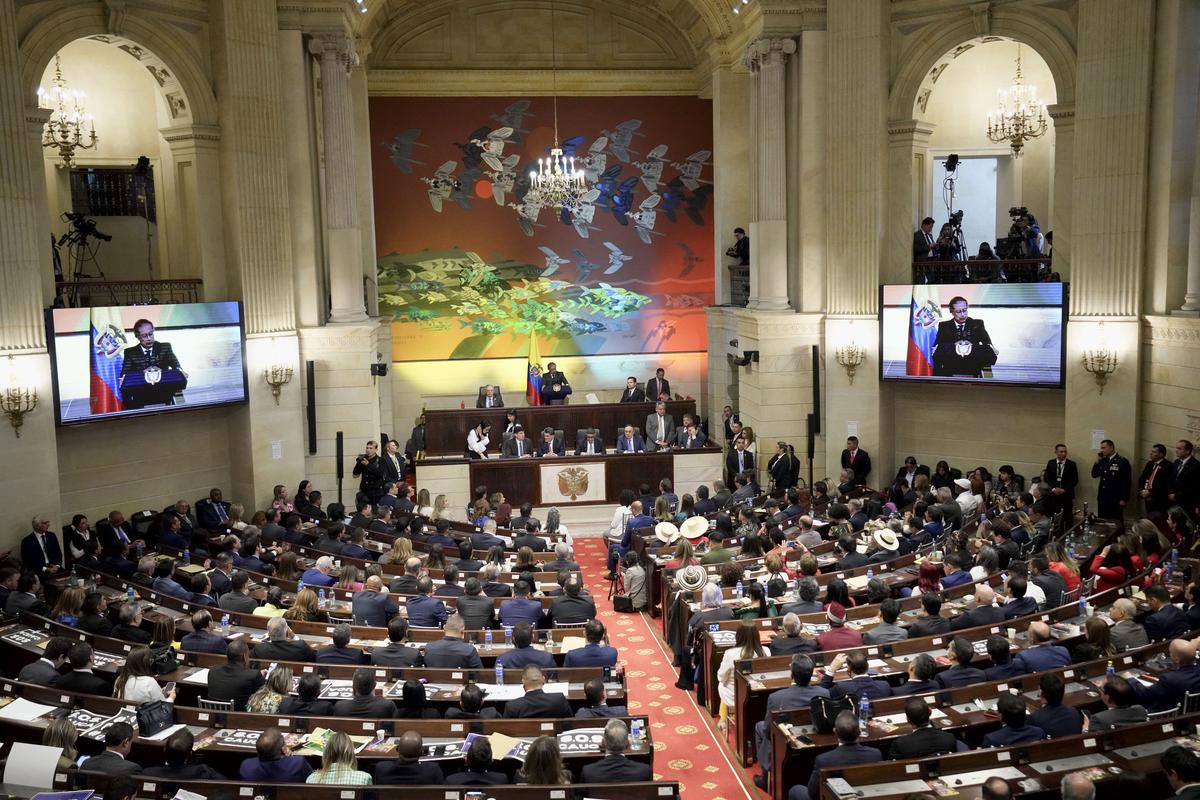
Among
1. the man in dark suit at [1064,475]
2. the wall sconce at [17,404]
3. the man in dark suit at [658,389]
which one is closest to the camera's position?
the wall sconce at [17,404]

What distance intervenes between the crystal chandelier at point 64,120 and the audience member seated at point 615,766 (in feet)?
45.2

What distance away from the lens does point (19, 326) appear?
14.5 m

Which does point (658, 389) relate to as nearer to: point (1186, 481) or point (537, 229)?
point (537, 229)

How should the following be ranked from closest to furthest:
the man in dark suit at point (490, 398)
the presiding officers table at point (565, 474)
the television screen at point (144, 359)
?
the television screen at point (144, 359)
the presiding officers table at point (565, 474)
the man in dark suit at point (490, 398)

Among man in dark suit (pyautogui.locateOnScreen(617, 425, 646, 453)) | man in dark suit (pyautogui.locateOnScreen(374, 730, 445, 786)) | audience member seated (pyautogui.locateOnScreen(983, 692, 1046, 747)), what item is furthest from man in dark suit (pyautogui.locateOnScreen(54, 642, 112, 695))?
man in dark suit (pyautogui.locateOnScreen(617, 425, 646, 453))

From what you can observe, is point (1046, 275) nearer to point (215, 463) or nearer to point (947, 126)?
point (947, 126)

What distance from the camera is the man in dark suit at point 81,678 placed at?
8883mm

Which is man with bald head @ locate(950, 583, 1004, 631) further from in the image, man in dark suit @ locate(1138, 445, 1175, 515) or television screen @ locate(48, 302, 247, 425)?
television screen @ locate(48, 302, 247, 425)

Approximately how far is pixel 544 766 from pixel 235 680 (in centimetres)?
313

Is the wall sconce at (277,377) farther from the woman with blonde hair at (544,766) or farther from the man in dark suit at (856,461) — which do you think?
the woman with blonde hair at (544,766)

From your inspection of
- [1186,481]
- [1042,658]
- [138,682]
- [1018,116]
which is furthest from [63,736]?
[1018,116]

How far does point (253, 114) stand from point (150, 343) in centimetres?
416

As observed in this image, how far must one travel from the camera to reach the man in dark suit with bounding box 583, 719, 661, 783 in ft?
23.6

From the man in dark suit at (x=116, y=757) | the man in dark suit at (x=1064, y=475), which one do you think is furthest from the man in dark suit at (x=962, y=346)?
the man in dark suit at (x=116, y=757)
